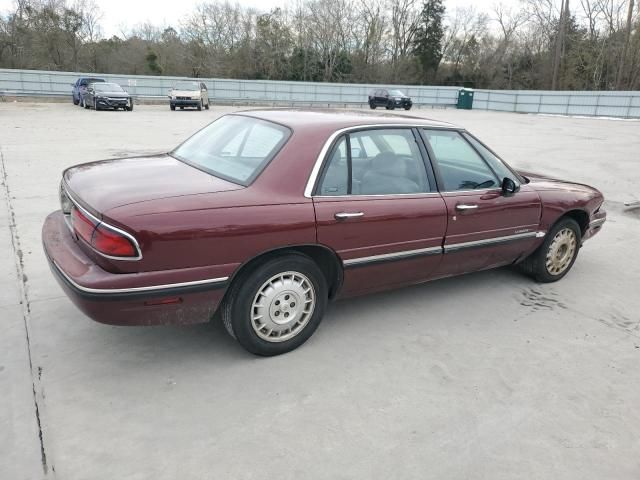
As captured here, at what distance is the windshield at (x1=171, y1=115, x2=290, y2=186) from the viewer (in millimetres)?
3332

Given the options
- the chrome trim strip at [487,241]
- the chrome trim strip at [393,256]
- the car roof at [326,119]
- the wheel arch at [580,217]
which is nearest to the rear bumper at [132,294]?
the chrome trim strip at [393,256]

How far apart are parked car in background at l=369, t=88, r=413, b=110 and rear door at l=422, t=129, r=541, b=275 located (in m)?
30.1

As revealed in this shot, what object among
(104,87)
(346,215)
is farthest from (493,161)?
(104,87)

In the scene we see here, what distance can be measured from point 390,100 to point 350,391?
3196 centimetres

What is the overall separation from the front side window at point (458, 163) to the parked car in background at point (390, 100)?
30189 millimetres

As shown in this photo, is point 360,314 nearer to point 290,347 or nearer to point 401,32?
point 290,347

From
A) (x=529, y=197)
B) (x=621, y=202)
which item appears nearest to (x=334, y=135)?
(x=529, y=197)

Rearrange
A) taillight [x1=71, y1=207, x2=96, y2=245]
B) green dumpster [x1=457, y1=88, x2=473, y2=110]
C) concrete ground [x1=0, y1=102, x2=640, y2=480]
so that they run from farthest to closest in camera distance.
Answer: green dumpster [x1=457, y1=88, x2=473, y2=110] < taillight [x1=71, y1=207, x2=96, y2=245] < concrete ground [x1=0, y1=102, x2=640, y2=480]

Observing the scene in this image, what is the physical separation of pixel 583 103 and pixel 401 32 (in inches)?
1166

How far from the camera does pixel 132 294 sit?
2742 millimetres

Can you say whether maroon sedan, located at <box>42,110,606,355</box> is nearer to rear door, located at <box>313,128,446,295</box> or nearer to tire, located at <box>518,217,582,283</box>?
rear door, located at <box>313,128,446,295</box>

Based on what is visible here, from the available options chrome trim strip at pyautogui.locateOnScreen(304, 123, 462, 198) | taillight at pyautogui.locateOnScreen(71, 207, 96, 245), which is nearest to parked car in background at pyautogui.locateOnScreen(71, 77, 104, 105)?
taillight at pyautogui.locateOnScreen(71, 207, 96, 245)

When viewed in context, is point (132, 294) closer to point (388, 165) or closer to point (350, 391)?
point (350, 391)

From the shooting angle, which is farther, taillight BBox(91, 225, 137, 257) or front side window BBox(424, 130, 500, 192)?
front side window BBox(424, 130, 500, 192)
